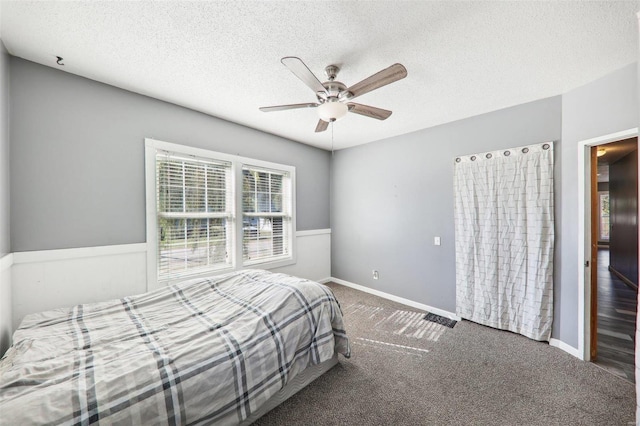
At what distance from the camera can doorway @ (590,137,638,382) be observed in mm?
2236

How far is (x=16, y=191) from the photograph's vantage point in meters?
1.89

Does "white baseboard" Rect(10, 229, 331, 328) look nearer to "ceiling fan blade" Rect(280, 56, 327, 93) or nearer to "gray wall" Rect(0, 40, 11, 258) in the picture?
"gray wall" Rect(0, 40, 11, 258)

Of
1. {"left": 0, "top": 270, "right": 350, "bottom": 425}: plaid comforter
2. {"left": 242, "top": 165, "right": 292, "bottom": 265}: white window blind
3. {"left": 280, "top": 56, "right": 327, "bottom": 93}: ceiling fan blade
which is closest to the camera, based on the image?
{"left": 0, "top": 270, "right": 350, "bottom": 425}: plaid comforter

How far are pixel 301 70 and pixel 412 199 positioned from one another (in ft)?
8.60

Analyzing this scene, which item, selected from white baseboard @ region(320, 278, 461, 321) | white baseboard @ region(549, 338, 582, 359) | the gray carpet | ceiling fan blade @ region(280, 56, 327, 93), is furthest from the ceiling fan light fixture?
white baseboard @ region(549, 338, 582, 359)

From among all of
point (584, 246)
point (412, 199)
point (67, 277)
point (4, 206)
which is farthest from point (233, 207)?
point (584, 246)

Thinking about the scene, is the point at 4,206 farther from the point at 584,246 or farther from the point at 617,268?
the point at 617,268

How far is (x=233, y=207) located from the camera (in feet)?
10.6

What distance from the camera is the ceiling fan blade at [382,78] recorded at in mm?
1561

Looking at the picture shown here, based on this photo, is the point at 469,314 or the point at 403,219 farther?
the point at 403,219

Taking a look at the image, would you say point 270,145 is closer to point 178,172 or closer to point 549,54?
point 178,172

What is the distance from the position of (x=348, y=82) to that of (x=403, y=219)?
2212mm

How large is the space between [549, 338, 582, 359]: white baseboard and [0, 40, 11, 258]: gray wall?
4843 millimetres

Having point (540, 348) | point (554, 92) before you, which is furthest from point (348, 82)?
point (540, 348)
